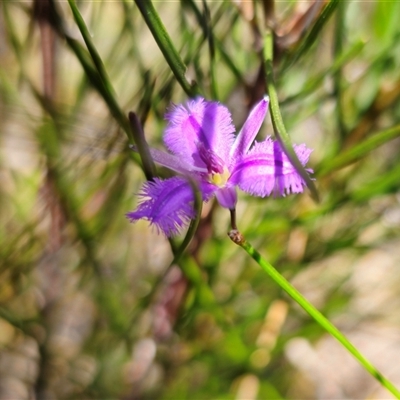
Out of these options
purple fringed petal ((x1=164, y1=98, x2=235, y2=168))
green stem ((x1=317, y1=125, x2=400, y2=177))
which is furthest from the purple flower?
green stem ((x1=317, y1=125, x2=400, y2=177))

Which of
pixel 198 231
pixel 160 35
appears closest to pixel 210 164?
pixel 160 35

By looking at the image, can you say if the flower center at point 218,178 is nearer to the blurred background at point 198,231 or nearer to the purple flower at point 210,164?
the purple flower at point 210,164

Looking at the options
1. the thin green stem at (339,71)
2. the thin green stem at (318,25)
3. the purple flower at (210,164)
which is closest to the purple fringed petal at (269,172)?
the purple flower at (210,164)

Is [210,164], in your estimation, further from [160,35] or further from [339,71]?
[339,71]

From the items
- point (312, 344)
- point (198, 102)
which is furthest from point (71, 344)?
point (198, 102)

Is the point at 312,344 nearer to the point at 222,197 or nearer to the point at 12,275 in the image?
the point at 12,275

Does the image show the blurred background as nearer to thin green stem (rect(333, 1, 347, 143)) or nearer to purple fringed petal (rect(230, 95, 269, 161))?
thin green stem (rect(333, 1, 347, 143))
